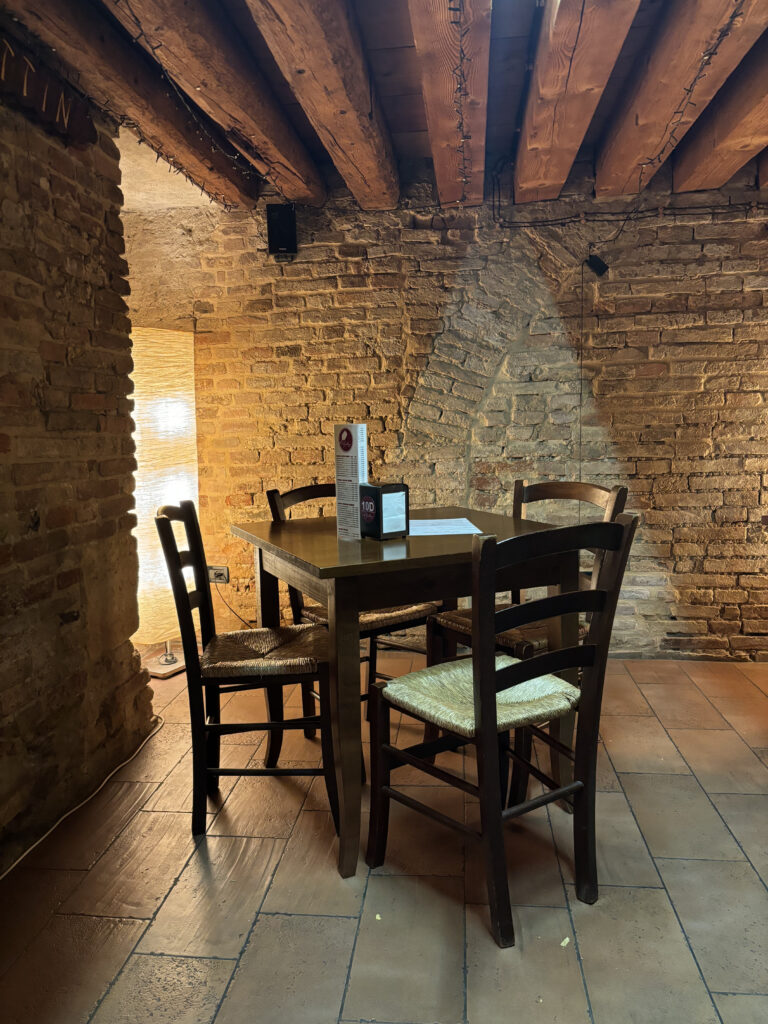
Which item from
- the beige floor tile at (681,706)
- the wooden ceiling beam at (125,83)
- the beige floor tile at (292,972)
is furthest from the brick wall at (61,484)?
the beige floor tile at (681,706)

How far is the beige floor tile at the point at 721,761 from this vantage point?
2.54 metres

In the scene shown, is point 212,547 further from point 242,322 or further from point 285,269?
point 285,269

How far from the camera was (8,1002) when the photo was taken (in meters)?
1.59

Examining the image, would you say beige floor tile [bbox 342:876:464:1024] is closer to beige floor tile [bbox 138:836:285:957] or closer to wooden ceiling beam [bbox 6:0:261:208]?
beige floor tile [bbox 138:836:285:957]

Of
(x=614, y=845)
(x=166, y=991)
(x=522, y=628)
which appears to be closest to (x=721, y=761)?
(x=614, y=845)

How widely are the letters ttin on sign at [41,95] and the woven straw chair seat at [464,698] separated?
2.10 m

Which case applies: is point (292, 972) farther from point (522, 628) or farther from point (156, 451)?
point (156, 451)

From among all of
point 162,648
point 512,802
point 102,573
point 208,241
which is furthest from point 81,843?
point 208,241

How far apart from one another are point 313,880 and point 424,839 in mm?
397

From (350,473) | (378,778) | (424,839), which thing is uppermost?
(350,473)

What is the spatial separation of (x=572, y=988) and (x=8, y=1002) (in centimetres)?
128

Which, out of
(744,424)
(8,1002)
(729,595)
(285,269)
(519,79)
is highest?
(519,79)

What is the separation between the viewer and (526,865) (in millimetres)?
2078

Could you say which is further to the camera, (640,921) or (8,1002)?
(640,921)
